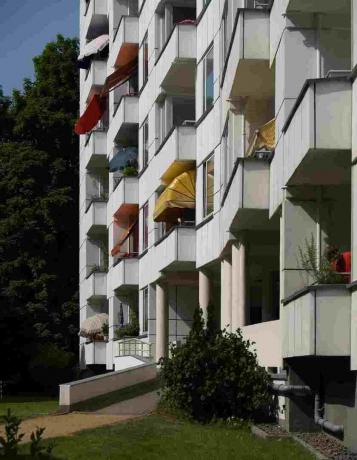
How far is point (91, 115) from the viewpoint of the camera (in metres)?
47.9

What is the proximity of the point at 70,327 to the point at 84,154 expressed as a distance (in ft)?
32.3

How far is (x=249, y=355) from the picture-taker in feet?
71.7

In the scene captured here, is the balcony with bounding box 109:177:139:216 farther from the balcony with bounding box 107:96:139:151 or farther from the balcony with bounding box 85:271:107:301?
the balcony with bounding box 85:271:107:301

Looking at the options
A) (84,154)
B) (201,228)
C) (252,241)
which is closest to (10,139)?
(84,154)

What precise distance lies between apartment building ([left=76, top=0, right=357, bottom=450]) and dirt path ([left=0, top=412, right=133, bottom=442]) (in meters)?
3.41

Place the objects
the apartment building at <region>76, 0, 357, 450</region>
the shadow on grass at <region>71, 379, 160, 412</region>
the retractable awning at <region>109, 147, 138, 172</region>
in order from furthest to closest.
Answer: the retractable awning at <region>109, 147, 138, 172</region>
the shadow on grass at <region>71, 379, 160, 412</region>
the apartment building at <region>76, 0, 357, 450</region>

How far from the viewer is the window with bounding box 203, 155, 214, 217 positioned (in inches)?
1139

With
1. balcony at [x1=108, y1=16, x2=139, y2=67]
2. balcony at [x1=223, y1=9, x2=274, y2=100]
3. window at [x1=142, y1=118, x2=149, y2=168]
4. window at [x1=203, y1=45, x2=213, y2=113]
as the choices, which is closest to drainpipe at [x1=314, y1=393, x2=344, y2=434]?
balcony at [x1=223, y1=9, x2=274, y2=100]

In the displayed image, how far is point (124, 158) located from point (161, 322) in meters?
9.04

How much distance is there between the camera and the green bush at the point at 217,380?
2153cm

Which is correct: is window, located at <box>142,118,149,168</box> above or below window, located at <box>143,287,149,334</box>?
above

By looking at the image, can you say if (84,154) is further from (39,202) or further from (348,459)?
(348,459)

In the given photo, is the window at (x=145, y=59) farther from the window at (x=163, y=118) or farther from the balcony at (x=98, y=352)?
the balcony at (x=98, y=352)

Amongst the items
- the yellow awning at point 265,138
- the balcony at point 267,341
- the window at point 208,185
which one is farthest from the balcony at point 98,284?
the yellow awning at point 265,138
